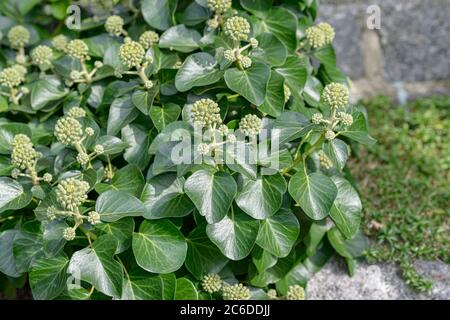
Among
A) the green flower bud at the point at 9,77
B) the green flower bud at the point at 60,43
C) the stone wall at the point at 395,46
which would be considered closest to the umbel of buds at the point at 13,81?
the green flower bud at the point at 9,77

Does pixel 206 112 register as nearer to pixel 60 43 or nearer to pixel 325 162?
pixel 325 162

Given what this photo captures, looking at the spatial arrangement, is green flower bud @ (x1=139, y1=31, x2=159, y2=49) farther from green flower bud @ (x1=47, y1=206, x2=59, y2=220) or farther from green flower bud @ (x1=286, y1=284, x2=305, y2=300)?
green flower bud @ (x1=286, y1=284, x2=305, y2=300)

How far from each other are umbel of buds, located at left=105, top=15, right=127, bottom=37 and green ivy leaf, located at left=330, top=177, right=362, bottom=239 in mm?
875

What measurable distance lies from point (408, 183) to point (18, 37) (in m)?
1.47

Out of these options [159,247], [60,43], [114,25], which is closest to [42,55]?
[60,43]

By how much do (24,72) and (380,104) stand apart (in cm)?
147

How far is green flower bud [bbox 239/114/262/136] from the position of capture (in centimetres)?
170

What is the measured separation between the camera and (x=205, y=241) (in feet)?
5.89

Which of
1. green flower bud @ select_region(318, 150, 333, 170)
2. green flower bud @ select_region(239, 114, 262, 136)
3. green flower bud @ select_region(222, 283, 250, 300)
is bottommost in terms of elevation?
green flower bud @ select_region(222, 283, 250, 300)

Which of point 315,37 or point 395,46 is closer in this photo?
point 315,37

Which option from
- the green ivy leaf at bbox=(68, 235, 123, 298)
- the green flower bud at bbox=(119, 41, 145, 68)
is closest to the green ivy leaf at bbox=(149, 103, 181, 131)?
the green flower bud at bbox=(119, 41, 145, 68)

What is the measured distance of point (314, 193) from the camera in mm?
1685
